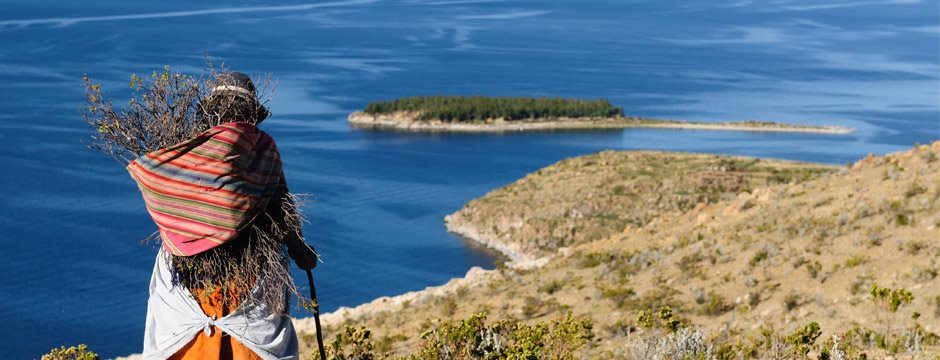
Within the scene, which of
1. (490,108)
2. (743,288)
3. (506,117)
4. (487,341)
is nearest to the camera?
(487,341)

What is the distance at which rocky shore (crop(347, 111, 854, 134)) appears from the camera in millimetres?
82750

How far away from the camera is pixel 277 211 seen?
4.39 meters

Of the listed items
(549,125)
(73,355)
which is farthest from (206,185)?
(549,125)

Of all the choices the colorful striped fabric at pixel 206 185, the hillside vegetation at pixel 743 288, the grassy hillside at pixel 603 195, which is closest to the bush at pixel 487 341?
the hillside vegetation at pixel 743 288

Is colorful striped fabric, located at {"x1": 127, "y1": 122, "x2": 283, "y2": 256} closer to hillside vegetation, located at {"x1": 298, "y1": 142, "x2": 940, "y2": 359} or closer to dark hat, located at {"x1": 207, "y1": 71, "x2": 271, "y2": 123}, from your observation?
dark hat, located at {"x1": 207, "y1": 71, "x2": 271, "y2": 123}

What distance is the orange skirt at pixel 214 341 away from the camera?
4387mm

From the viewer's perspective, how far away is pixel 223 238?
421 centimetres

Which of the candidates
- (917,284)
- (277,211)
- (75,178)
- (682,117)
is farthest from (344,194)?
(277,211)

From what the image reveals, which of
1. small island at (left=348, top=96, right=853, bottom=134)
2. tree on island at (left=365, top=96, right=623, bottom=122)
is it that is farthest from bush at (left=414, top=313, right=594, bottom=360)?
tree on island at (left=365, top=96, right=623, bottom=122)

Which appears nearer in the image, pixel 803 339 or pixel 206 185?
pixel 206 185

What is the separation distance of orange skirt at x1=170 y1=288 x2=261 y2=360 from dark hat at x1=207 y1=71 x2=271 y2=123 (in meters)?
0.69

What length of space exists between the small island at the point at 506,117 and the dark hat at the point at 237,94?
77966 mm

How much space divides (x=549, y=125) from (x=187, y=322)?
82.2 metres

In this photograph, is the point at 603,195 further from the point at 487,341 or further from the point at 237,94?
the point at 237,94
